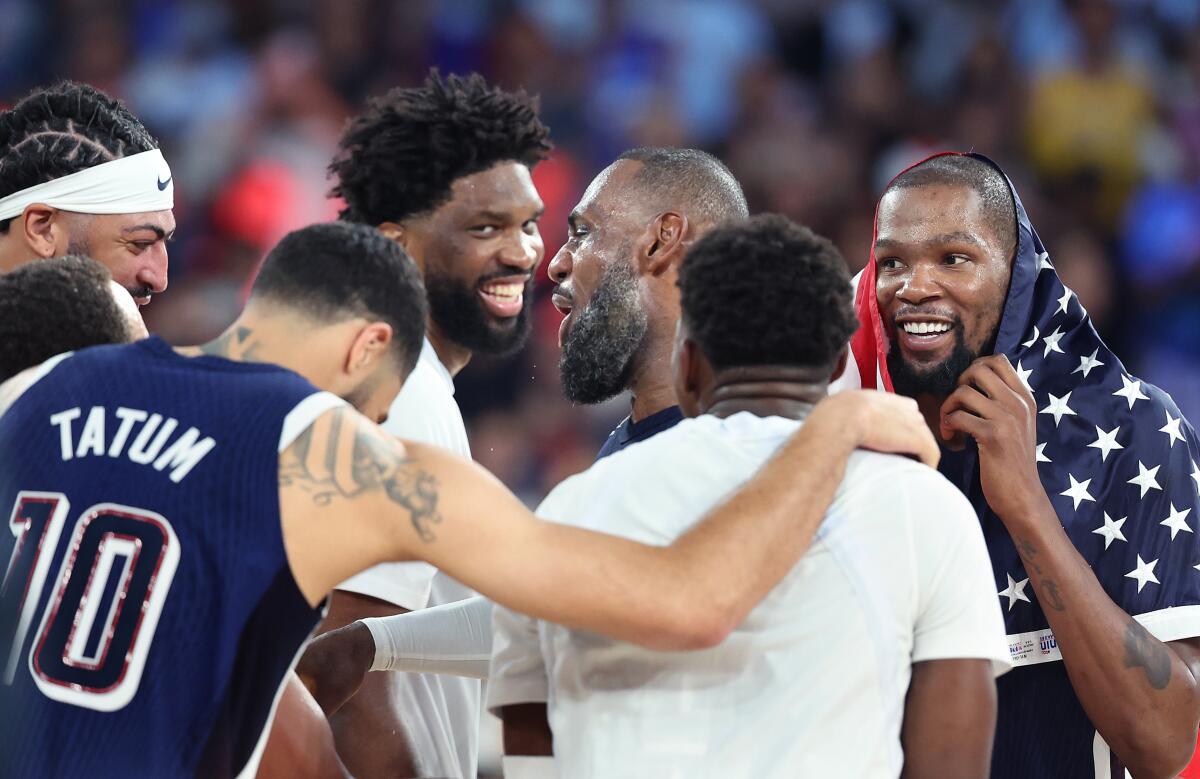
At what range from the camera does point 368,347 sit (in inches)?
119

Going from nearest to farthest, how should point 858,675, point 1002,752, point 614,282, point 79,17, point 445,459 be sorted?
1. point 858,675
2. point 445,459
3. point 1002,752
4. point 614,282
5. point 79,17

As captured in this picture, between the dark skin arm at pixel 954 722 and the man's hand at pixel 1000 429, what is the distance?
1.00 m

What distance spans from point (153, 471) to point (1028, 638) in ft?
7.27

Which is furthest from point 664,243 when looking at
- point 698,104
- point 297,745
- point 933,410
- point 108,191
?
point 698,104

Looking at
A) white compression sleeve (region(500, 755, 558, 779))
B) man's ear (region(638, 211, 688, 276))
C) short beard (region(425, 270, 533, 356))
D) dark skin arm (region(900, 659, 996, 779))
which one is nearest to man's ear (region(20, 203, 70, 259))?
short beard (region(425, 270, 533, 356))

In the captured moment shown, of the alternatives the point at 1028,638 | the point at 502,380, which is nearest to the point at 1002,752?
the point at 1028,638

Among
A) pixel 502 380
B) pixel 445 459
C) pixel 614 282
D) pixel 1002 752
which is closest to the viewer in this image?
pixel 445 459

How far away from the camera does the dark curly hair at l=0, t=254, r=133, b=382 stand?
3.28 metres

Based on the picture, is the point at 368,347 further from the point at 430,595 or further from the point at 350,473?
the point at 430,595

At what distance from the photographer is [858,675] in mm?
2633

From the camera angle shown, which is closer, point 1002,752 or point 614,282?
point 1002,752

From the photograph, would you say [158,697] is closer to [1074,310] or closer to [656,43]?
[1074,310]

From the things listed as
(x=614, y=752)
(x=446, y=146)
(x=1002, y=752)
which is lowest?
(x=614, y=752)

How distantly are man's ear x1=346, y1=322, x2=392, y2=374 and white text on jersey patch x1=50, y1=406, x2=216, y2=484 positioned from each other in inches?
14.1
